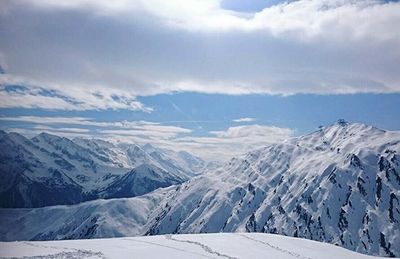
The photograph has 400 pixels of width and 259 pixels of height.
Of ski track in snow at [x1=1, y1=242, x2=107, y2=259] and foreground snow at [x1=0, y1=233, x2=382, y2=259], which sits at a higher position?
ski track in snow at [x1=1, y1=242, x2=107, y2=259]

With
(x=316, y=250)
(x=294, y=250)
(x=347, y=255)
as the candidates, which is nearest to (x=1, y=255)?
(x=294, y=250)

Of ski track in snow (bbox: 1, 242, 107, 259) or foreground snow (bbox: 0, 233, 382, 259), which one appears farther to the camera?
foreground snow (bbox: 0, 233, 382, 259)

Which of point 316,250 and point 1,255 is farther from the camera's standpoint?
point 316,250

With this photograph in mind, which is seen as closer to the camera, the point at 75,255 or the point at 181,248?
the point at 75,255

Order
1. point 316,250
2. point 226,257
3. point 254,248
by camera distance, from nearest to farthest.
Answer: point 226,257 → point 254,248 → point 316,250

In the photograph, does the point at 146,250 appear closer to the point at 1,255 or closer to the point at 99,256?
the point at 99,256

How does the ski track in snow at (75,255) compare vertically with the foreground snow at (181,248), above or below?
above

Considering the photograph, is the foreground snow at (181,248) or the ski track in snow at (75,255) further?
the foreground snow at (181,248)

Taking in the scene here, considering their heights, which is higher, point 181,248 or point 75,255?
point 75,255
